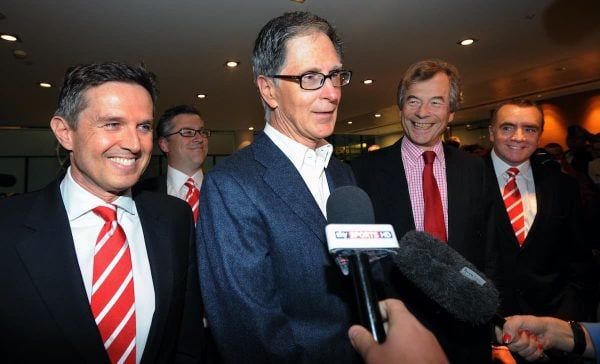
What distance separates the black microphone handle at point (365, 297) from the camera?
0.66 metres

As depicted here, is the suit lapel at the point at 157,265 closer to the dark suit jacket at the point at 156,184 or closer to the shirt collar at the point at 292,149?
the shirt collar at the point at 292,149

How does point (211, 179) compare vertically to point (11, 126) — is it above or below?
below

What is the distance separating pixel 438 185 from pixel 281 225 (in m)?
1.19

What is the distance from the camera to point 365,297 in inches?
26.6

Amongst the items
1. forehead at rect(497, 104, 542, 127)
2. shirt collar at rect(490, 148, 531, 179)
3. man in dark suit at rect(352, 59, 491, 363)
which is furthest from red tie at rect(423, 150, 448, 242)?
forehead at rect(497, 104, 542, 127)

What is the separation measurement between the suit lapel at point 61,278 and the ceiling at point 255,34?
3890 millimetres

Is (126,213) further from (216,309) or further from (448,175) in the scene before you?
(448,175)

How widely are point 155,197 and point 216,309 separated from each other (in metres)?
0.81

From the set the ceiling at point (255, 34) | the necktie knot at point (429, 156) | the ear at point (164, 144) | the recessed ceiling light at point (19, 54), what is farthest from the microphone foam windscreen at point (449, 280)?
the recessed ceiling light at point (19, 54)

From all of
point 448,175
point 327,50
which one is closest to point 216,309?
point 327,50

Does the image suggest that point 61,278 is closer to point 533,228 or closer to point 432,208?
point 432,208

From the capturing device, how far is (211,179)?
1259 mm

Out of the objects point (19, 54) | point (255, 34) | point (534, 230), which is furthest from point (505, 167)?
point (19, 54)

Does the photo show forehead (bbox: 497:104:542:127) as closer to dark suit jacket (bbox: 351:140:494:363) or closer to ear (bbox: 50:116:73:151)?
dark suit jacket (bbox: 351:140:494:363)
